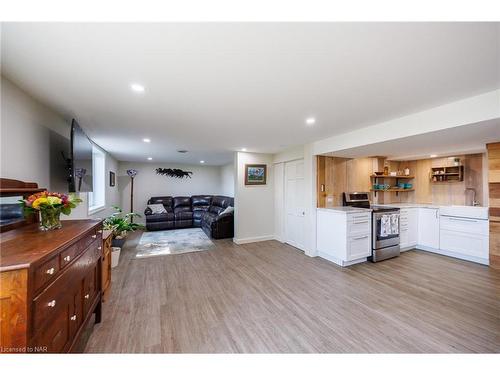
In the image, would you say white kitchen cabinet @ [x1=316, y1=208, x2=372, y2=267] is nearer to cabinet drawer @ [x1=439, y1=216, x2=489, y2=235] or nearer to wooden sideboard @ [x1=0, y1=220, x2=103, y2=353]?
cabinet drawer @ [x1=439, y1=216, x2=489, y2=235]

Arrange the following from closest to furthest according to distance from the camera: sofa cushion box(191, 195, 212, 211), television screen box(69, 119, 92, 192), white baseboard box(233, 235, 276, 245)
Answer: television screen box(69, 119, 92, 192)
white baseboard box(233, 235, 276, 245)
sofa cushion box(191, 195, 212, 211)

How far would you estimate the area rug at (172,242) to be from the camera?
4.43 metres

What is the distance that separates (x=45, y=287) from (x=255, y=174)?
441 centimetres

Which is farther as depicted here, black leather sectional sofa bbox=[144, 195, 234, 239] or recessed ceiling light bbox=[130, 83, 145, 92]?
black leather sectional sofa bbox=[144, 195, 234, 239]

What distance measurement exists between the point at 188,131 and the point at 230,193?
14.8ft

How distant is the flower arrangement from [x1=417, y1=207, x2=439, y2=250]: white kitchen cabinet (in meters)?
5.71

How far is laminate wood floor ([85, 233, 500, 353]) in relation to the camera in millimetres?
1794

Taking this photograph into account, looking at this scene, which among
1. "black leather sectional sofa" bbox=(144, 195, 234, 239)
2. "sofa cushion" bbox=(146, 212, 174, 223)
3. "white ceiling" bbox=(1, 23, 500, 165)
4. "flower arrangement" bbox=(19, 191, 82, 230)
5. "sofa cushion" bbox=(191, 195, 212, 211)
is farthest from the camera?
"sofa cushion" bbox=(191, 195, 212, 211)

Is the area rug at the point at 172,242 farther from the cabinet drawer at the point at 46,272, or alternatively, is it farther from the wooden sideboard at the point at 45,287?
the cabinet drawer at the point at 46,272

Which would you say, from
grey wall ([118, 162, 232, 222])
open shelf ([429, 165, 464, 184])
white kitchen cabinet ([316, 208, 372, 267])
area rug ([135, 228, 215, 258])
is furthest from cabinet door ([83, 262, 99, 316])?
open shelf ([429, 165, 464, 184])

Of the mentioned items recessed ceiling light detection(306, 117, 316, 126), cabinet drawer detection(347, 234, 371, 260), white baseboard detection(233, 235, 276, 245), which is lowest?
white baseboard detection(233, 235, 276, 245)

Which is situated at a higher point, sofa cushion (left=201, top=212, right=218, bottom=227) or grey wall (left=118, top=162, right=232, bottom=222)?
grey wall (left=118, top=162, right=232, bottom=222)

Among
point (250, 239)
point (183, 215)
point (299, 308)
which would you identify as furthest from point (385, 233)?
point (183, 215)
